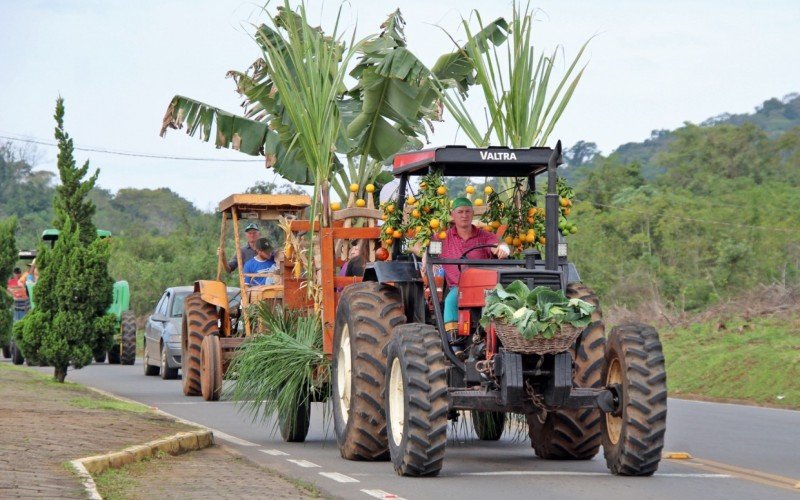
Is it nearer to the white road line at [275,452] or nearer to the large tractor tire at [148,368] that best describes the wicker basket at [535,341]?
the white road line at [275,452]

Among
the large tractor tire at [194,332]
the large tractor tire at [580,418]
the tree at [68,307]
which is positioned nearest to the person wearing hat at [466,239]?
the large tractor tire at [580,418]

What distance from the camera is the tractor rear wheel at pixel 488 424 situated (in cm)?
1485

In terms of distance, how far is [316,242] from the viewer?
48.9ft

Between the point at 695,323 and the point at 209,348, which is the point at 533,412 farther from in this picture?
the point at 695,323

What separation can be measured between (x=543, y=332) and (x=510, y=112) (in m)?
6.52

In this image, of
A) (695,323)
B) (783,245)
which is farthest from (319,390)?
(783,245)

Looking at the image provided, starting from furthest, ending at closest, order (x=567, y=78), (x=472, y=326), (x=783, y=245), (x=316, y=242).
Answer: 1. (x=783, y=245)
2. (x=567, y=78)
3. (x=316, y=242)
4. (x=472, y=326)

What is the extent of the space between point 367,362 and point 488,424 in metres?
3.03

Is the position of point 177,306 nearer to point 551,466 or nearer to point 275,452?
point 275,452

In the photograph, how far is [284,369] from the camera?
13898mm

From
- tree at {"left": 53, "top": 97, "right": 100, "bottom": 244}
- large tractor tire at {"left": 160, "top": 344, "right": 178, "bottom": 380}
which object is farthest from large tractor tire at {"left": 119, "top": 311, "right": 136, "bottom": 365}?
large tractor tire at {"left": 160, "top": 344, "right": 178, "bottom": 380}

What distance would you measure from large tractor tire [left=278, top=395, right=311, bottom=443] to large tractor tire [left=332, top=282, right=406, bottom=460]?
1871 millimetres

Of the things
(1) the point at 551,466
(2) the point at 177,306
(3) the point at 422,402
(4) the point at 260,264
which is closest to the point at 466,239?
(1) the point at 551,466

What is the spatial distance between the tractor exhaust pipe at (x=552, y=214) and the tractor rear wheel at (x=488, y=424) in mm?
3536
